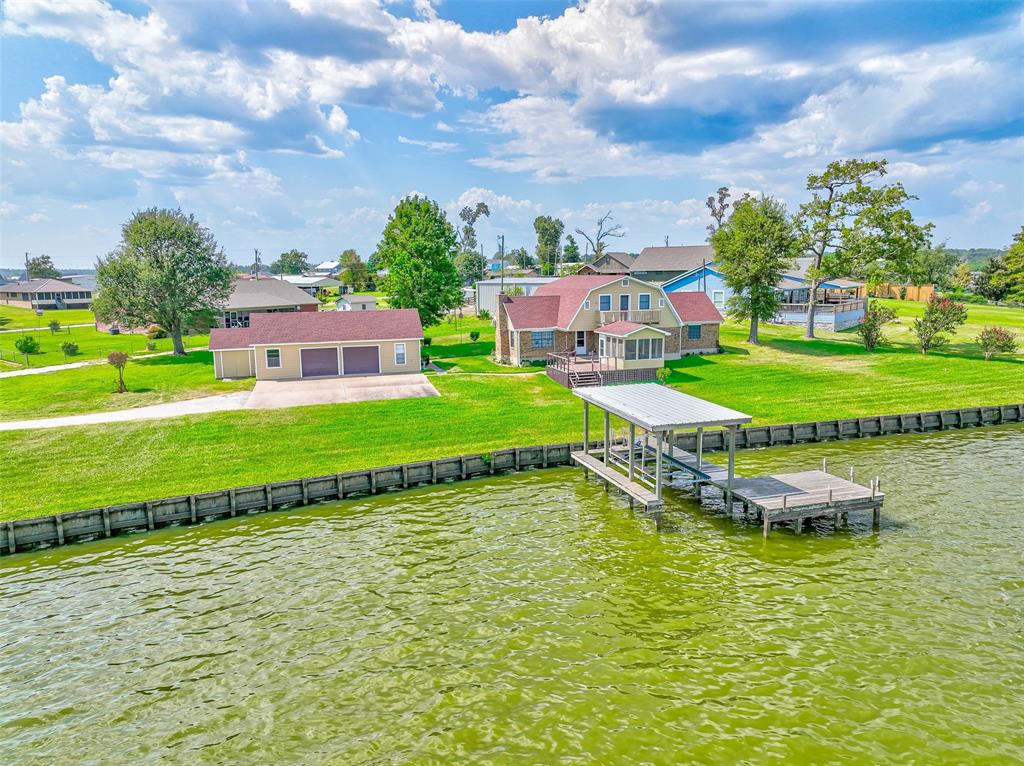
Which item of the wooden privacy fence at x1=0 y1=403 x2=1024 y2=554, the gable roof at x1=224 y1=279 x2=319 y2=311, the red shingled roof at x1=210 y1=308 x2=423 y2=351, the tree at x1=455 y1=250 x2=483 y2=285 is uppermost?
the tree at x1=455 y1=250 x2=483 y2=285

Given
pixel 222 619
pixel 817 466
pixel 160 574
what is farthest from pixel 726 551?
pixel 160 574

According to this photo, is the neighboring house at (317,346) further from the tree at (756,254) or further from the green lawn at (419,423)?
the tree at (756,254)

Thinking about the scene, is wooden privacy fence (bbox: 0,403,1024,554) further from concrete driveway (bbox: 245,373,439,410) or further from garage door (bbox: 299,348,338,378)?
garage door (bbox: 299,348,338,378)

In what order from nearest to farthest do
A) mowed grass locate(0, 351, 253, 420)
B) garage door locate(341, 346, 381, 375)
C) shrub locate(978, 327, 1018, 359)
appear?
mowed grass locate(0, 351, 253, 420) < garage door locate(341, 346, 381, 375) < shrub locate(978, 327, 1018, 359)

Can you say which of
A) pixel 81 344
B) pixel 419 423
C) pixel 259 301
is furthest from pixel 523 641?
pixel 81 344

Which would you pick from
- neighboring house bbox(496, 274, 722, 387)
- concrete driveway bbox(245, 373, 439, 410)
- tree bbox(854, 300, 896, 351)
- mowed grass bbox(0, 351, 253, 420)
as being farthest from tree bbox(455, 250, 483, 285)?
concrete driveway bbox(245, 373, 439, 410)

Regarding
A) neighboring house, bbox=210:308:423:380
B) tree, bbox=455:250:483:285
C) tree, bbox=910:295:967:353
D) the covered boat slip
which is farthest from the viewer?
tree, bbox=455:250:483:285

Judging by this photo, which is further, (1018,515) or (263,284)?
(263,284)

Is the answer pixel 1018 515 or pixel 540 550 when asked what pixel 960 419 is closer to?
pixel 1018 515
